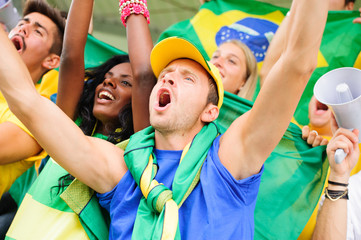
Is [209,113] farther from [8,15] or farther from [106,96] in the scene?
[8,15]

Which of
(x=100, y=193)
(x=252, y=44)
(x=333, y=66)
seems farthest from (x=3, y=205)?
(x=333, y=66)

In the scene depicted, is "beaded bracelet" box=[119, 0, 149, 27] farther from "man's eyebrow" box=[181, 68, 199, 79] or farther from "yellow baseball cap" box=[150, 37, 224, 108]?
"man's eyebrow" box=[181, 68, 199, 79]

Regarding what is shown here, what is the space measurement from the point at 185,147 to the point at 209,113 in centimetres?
16

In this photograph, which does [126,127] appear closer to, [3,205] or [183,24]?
[3,205]

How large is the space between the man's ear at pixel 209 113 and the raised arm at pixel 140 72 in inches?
11.1

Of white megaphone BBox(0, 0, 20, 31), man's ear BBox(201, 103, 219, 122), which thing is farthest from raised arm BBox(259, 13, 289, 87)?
white megaphone BBox(0, 0, 20, 31)

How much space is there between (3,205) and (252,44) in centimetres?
163

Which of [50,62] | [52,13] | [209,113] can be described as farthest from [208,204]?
[52,13]

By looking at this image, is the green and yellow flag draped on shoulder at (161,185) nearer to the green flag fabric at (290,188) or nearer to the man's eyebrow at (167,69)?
the man's eyebrow at (167,69)

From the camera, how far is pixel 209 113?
1.35m

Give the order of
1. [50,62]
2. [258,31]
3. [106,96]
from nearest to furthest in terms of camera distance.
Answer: [106,96] → [50,62] → [258,31]

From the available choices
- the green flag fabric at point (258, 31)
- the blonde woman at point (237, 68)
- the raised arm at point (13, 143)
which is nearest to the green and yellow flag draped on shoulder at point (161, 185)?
the raised arm at point (13, 143)

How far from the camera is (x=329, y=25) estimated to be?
237 centimetres

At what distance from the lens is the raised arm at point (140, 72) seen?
5.04 ft
